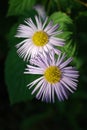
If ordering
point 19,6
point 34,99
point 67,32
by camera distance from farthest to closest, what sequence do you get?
point 34,99, point 19,6, point 67,32

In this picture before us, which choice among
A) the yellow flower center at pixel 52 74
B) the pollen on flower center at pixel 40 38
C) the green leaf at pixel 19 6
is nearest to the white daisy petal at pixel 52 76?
the yellow flower center at pixel 52 74

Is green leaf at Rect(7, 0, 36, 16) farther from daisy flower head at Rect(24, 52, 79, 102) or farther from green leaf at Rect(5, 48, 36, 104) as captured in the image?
daisy flower head at Rect(24, 52, 79, 102)

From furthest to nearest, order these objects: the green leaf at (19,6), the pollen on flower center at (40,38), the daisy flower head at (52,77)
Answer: the green leaf at (19,6) → the pollen on flower center at (40,38) → the daisy flower head at (52,77)

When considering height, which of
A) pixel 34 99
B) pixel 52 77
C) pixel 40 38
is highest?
pixel 40 38

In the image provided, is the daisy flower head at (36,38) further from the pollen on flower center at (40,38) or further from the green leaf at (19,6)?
the green leaf at (19,6)

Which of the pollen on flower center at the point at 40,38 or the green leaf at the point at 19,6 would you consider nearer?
the pollen on flower center at the point at 40,38

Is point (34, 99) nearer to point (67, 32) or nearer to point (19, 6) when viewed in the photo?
point (19, 6)

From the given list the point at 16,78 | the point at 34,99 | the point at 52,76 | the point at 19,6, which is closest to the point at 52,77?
the point at 52,76
